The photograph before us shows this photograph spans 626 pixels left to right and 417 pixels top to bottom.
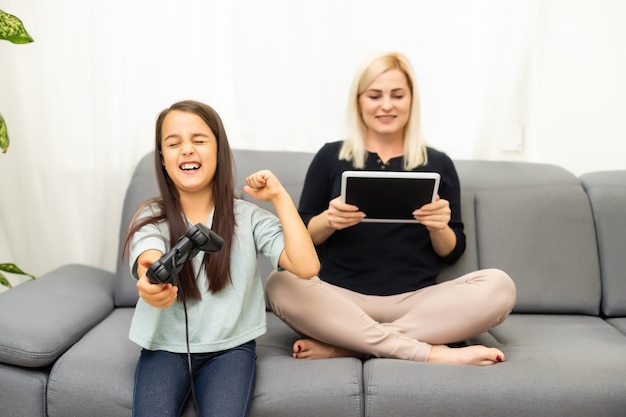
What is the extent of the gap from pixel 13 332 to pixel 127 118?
966 millimetres

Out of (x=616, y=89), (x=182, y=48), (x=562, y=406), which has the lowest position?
(x=562, y=406)

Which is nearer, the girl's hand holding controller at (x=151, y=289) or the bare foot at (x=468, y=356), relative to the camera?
the girl's hand holding controller at (x=151, y=289)

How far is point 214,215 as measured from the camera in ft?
5.13

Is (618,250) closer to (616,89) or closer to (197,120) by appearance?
(616,89)

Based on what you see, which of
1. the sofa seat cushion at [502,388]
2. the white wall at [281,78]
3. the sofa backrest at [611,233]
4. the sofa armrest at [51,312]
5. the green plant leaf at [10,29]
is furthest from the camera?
the white wall at [281,78]

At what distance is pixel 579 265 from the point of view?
203 cm

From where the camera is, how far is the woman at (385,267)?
1.61 meters

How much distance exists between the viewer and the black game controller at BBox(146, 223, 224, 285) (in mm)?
1253

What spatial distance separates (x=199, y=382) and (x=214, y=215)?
1.24 ft

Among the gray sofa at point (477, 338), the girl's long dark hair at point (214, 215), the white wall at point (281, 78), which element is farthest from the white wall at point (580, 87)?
the girl's long dark hair at point (214, 215)

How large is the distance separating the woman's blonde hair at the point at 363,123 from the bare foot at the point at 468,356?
0.56 meters

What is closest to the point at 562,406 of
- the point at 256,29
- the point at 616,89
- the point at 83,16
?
the point at 616,89

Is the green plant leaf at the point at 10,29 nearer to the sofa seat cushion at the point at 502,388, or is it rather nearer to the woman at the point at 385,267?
the woman at the point at 385,267

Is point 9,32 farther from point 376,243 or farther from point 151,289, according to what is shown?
point 376,243
